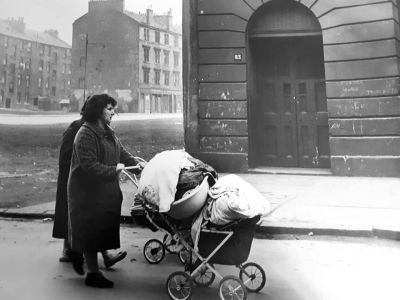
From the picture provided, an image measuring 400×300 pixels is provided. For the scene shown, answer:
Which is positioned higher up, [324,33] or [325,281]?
[324,33]

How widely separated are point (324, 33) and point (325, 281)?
758cm

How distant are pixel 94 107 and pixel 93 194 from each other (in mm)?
880

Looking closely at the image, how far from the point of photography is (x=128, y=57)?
29.9 ft

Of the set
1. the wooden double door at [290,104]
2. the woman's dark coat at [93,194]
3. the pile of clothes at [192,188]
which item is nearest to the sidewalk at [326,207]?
the wooden double door at [290,104]

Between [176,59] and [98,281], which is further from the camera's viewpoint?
[176,59]

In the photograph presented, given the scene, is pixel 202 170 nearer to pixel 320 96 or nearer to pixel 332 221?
pixel 332 221

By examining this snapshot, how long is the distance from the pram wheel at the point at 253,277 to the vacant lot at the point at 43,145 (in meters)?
6.71

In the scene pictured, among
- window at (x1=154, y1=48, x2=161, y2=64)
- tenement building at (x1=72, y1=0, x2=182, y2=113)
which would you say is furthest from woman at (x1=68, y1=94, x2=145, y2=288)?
window at (x1=154, y1=48, x2=161, y2=64)

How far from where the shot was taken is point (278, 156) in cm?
1019

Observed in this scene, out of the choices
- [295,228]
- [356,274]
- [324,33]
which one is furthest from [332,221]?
[324,33]

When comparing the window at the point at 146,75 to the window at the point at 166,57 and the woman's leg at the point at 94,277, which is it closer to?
the window at the point at 166,57

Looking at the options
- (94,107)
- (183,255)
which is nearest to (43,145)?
(94,107)

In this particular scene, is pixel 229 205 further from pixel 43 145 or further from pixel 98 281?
pixel 43 145

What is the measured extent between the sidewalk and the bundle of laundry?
7.15ft
